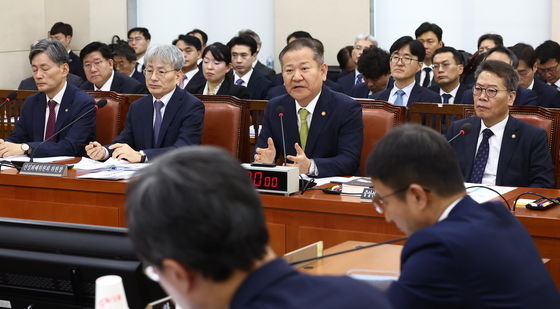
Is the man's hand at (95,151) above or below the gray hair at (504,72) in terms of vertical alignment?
below

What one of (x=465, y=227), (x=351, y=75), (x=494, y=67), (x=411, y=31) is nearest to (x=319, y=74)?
(x=494, y=67)

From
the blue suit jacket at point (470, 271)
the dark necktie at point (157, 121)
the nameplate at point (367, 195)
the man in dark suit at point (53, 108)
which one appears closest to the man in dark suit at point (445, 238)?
the blue suit jacket at point (470, 271)

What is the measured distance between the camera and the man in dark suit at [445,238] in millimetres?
1610

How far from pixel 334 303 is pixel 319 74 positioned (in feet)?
9.62

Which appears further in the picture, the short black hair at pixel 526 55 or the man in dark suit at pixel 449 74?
the man in dark suit at pixel 449 74

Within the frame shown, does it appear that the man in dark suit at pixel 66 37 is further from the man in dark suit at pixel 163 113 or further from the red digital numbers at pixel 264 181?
the red digital numbers at pixel 264 181

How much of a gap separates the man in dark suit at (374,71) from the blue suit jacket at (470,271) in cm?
463

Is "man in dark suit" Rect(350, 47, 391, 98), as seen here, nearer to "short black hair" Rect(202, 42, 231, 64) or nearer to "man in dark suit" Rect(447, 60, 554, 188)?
"short black hair" Rect(202, 42, 231, 64)

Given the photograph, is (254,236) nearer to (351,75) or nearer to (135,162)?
(135,162)

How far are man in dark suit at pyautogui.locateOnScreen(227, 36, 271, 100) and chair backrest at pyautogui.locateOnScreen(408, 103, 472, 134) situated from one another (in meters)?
2.50

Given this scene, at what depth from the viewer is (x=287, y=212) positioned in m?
3.14

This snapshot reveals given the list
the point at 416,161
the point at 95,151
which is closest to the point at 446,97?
the point at 95,151

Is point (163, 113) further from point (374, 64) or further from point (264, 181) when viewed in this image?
point (374, 64)

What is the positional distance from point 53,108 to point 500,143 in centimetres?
245
